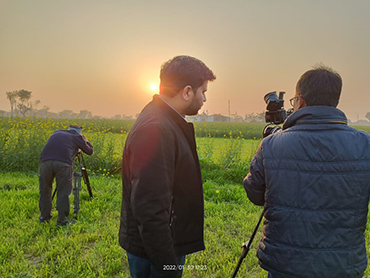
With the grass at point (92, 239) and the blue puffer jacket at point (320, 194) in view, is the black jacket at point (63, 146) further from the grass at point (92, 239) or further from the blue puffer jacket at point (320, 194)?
the blue puffer jacket at point (320, 194)

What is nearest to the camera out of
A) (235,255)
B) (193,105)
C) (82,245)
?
(193,105)

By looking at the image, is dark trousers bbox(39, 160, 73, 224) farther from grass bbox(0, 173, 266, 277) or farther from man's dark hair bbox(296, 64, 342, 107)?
man's dark hair bbox(296, 64, 342, 107)

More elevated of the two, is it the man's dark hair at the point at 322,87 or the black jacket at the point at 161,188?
the man's dark hair at the point at 322,87

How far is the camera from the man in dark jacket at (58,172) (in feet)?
16.2

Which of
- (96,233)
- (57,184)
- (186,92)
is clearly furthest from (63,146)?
(186,92)

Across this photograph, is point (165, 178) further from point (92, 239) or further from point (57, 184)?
point (57, 184)

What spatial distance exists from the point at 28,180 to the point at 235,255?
6868mm

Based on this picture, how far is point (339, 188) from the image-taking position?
5.26 feet

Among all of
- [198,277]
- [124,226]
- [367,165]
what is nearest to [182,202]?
[124,226]

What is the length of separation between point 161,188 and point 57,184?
13.9 feet

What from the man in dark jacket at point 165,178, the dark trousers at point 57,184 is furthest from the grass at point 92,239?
the man in dark jacket at point 165,178

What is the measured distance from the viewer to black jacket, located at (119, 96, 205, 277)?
150 centimetres

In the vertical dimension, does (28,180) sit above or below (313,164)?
below

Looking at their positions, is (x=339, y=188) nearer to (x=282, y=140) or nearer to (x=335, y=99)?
(x=282, y=140)
